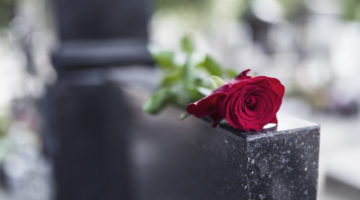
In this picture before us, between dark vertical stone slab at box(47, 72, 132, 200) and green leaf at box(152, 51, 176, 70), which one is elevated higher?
green leaf at box(152, 51, 176, 70)

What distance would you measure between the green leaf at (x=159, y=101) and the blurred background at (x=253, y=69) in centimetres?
89

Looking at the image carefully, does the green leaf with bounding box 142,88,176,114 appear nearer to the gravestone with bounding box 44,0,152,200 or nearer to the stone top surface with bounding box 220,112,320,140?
the stone top surface with bounding box 220,112,320,140

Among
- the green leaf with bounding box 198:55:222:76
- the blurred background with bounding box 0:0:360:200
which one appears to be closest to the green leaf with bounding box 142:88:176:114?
the green leaf with bounding box 198:55:222:76

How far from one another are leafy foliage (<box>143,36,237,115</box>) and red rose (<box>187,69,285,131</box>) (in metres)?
0.28

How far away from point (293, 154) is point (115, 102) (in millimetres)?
1964

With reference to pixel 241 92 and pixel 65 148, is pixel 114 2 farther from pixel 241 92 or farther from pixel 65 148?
pixel 241 92

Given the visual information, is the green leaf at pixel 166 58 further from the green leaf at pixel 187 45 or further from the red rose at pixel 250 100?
the red rose at pixel 250 100

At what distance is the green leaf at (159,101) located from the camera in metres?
1.77

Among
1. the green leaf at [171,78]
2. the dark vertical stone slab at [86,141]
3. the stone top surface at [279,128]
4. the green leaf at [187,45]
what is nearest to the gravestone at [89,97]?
the dark vertical stone slab at [86,141]

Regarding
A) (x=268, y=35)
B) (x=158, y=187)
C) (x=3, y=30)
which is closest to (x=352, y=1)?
(x=268, y=35)

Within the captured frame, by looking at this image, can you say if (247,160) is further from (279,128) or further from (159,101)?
(159,101)

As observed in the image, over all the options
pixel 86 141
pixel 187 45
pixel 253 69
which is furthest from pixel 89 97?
pixel 253 69

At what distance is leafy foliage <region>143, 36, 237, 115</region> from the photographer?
1645 millimetres

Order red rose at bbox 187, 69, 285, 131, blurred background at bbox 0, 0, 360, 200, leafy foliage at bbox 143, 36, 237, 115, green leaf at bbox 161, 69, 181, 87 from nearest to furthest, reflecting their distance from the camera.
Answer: red rose at bbox 187, 69, 285, 131 < leafy foliage at bbox 143, 36, 237, 115 < green leaf at bbox 161, 69, 181, 87 < blurred background at bbox 0, 0, 360, 200
